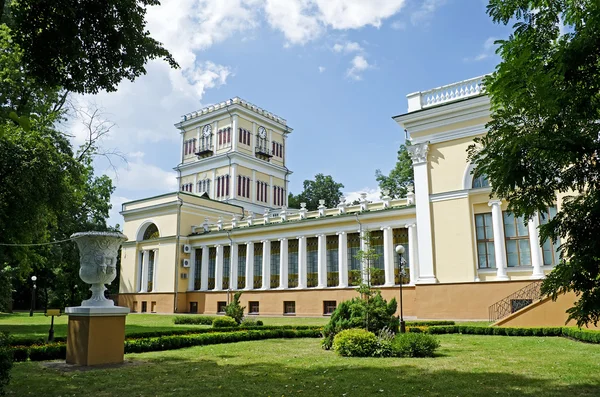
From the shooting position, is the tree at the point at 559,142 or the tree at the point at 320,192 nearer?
the tree at the point at 559,142

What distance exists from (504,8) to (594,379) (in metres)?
6.58

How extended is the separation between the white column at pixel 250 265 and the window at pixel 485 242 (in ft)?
58.0

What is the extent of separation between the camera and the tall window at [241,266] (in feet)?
121

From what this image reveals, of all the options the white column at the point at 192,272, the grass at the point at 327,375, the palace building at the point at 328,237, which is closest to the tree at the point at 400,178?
the palace building at the point at 328,237

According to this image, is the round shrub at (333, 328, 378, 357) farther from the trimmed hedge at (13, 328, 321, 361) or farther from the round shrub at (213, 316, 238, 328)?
the round shrub at (213, 316, 238, 328)

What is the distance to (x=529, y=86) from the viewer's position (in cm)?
602

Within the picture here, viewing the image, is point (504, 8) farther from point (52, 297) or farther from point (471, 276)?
point (52, 297)

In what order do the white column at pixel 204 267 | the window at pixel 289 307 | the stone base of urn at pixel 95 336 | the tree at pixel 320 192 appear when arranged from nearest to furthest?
the stone base of urn at pixel 95 336
the window at pixel 289 307
the white column at pixel 204 267
the tree at pixel 320 192

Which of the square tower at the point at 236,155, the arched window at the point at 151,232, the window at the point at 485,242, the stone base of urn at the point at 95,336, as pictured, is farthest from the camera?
the square tower at the point at 236,155

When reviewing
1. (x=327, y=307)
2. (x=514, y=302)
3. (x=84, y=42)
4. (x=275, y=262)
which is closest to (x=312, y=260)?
(x=275, y=262)

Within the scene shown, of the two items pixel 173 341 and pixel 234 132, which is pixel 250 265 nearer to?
pixel 234 132

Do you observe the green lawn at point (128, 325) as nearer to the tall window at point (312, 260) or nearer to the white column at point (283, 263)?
the tall window at point (312, 260)

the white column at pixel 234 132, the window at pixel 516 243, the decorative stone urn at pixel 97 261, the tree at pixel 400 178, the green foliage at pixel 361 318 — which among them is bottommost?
the green foliage at pixel 361 318

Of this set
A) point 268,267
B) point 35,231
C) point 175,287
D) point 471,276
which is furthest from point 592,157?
point 175,287
